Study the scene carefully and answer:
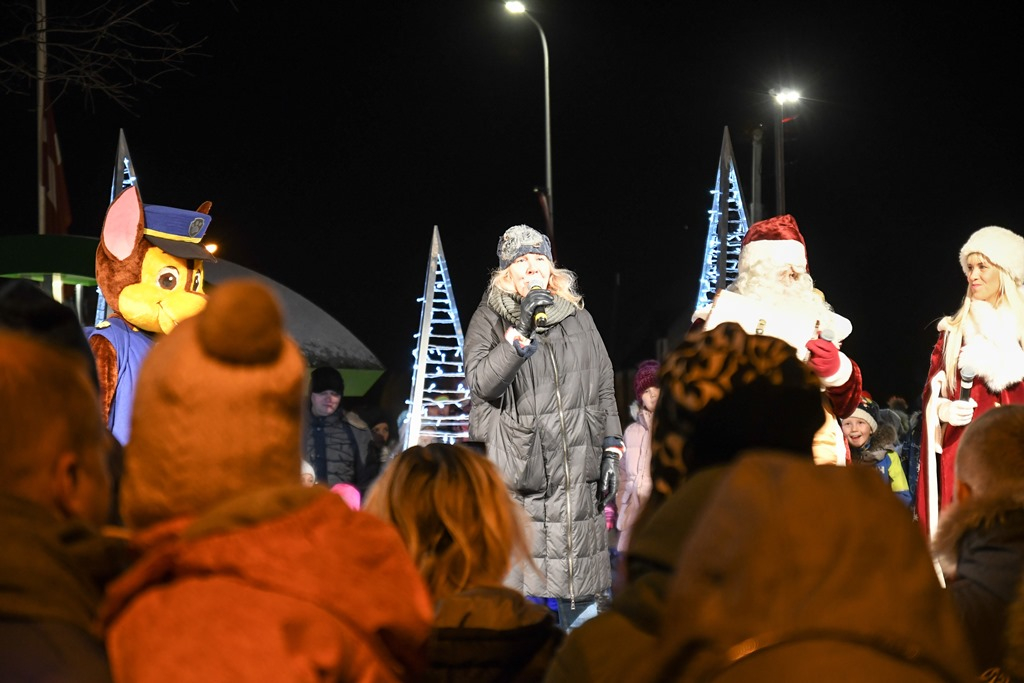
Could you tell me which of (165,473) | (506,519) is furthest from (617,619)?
(506,519)

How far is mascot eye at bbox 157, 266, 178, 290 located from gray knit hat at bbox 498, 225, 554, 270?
5.89 feet

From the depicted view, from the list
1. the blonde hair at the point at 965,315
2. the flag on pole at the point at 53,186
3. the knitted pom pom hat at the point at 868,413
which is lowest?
the knitted pom pom hat at the point at 868,413

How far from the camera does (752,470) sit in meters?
1.36

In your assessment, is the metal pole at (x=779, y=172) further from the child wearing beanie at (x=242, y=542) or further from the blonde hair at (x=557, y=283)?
the child wearing beanie at (x=242, y=542)

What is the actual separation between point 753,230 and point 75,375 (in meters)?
4.26

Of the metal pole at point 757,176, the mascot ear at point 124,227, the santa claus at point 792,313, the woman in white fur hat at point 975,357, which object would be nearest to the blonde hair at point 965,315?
the woman in white fur hat at point 975,357

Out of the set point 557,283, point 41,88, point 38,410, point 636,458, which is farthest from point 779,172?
point 38,410

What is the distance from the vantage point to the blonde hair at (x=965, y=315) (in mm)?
5977

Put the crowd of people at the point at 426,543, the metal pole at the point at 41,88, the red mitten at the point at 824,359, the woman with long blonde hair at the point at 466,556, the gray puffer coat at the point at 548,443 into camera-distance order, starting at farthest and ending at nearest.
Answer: the metal pole at the point at 41,88 → the gray puffer coat at the point at 548,443 → the red mitten at the point at 824,359 → the woman with long blonde hair at the point at 466,556 → the crowd of people at the point at 426,543

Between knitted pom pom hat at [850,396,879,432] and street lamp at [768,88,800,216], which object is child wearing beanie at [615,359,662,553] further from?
street lamp at [768,88,800,216]

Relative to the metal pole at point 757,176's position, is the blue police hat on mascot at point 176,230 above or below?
below

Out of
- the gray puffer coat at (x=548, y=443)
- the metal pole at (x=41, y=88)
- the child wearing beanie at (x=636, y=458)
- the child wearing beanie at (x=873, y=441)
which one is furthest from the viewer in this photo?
the child wearing beanie at (x=873, y=441)

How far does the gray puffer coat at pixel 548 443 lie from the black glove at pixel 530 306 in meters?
0.22

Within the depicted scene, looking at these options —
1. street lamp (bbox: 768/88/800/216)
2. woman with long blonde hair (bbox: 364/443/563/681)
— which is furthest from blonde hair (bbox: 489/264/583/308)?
street lamp (bbox: 768/88/800/216)
